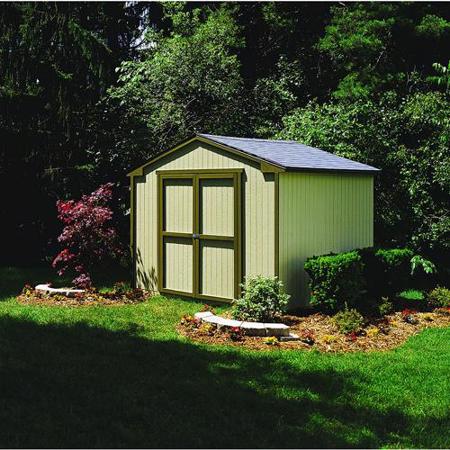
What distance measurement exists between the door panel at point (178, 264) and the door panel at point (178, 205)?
0.79 feet

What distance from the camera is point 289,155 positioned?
1155 centimetres

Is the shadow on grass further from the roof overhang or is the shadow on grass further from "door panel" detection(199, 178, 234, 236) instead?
the roof overhang

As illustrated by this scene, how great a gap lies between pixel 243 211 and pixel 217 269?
1180 mm

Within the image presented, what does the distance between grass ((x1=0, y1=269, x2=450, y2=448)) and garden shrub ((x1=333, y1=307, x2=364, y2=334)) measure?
86 cm

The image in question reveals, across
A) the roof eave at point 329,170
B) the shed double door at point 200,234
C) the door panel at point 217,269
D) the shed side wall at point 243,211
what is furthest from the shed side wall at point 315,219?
the door panel at point 217,269

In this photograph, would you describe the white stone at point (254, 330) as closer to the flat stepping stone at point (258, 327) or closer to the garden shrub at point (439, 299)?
the flat stepping stone at point (258, 327)

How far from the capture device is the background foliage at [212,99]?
14.5 meters


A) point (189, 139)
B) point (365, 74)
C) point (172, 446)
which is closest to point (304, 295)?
point (189, 139)

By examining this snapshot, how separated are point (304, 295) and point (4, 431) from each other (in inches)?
259

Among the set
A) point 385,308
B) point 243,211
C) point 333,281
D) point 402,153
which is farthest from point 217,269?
point 402,153

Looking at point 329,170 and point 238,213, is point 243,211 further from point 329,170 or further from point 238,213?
point 329,170

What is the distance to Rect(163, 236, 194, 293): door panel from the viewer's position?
466 inches

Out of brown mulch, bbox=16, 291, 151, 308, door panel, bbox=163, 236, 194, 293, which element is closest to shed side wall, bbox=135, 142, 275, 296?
door panel, bbox=163, 236, 194, 293

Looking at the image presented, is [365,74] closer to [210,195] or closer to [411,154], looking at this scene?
[411,154]
